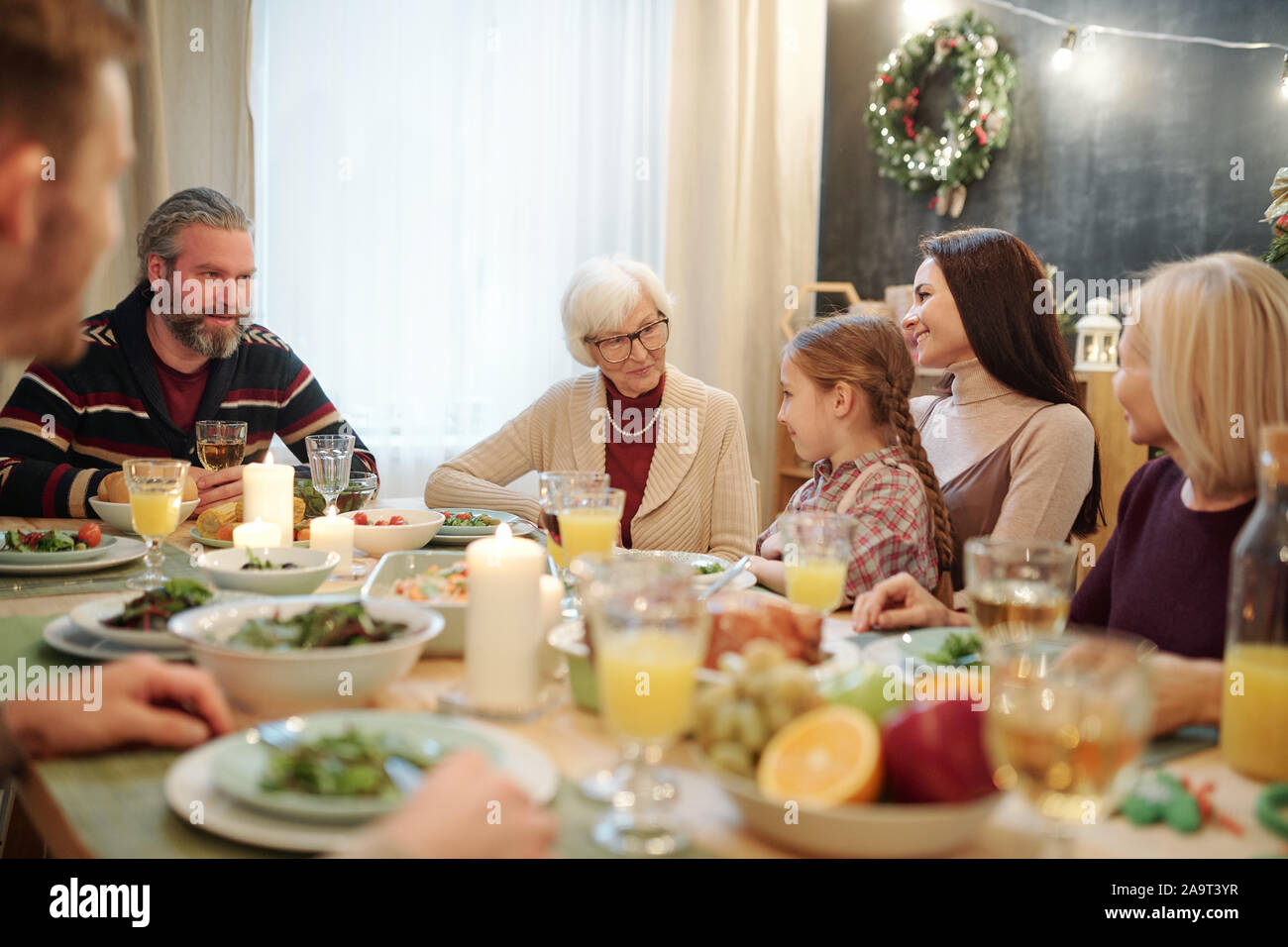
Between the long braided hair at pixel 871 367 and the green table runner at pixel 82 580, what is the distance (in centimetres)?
137

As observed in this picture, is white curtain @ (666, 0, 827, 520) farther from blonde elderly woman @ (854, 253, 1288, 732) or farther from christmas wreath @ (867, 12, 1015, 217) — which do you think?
blonde elderly woman @ (854, 253, 1288, 732)

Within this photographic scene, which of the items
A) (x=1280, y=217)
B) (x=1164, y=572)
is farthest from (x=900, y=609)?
(x=1280, y=217)

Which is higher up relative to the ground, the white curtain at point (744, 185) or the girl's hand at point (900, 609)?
the white curtain at point (744, 185)

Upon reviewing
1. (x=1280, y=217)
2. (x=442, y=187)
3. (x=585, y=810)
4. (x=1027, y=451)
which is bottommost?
(x=585, y=810)

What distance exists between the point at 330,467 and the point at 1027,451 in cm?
157

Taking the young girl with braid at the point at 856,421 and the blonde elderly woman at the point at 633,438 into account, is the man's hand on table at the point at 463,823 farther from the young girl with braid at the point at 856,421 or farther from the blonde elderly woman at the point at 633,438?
the blonde elderly woman at the point at 633,438

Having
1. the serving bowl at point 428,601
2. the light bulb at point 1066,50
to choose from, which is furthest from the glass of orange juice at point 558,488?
the light bulb at point 1066,50

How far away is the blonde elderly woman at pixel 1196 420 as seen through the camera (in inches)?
57.1

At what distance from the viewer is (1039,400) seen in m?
2.63

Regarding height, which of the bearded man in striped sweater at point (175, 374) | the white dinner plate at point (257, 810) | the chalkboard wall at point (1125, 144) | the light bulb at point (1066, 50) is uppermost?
the light bulb at point (1066, 50)

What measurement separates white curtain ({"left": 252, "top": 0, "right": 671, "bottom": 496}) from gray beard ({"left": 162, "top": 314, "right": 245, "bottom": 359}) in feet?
4.73

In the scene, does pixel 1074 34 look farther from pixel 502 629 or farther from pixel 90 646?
pixel 90 646

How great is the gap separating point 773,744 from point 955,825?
163 mm

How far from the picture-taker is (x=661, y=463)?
3.01 metres
